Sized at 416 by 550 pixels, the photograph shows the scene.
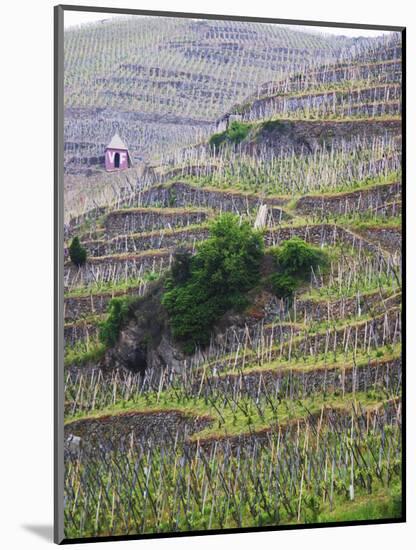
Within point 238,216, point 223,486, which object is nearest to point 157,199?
point 238,216

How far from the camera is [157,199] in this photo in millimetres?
8211

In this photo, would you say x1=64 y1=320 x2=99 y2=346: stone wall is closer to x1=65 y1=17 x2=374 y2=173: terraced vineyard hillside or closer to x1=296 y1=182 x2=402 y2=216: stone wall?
x1=65 y1=17 x2=374 y2=173: terraced vineyard hillside

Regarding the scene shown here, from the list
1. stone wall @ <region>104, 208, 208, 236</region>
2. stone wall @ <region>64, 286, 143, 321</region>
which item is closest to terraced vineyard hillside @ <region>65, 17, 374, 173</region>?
stone wall @ <region>104, 208, 208, 236</region>

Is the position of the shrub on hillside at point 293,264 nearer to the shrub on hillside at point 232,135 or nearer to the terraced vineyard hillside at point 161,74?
the shrub on hillside at point 232,135

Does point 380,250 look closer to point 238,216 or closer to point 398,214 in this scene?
point 398,214

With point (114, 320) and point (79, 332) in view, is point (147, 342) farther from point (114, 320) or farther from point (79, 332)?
point (79, 332)

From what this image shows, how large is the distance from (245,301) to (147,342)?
0.66m

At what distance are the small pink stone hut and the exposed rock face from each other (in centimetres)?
74

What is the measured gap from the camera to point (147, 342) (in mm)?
8094

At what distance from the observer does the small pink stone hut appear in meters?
8.05

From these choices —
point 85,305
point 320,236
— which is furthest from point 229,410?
point 320,236

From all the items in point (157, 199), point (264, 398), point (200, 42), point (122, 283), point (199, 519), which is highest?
A: point (200, 42)

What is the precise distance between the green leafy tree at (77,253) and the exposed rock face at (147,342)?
0.43m

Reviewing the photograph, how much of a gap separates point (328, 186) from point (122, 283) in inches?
58.1
